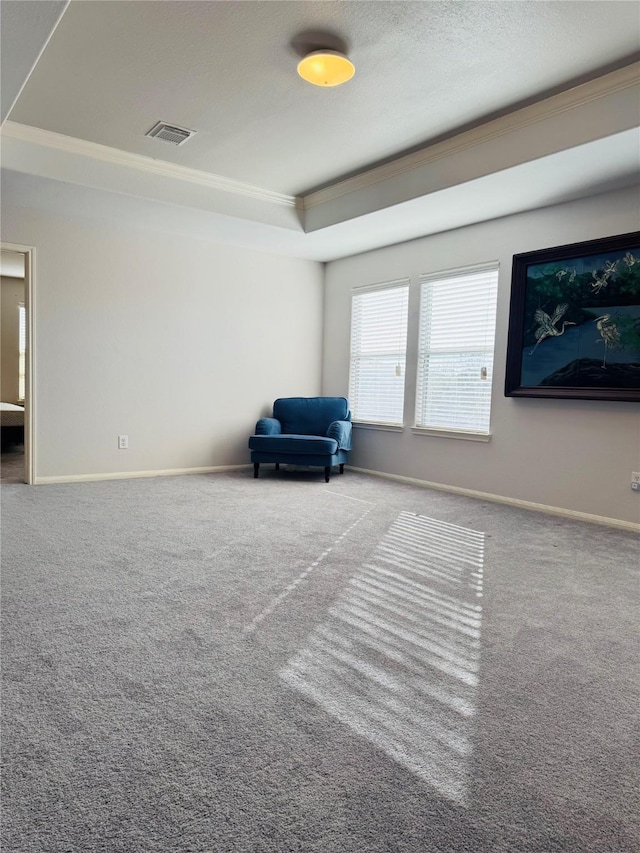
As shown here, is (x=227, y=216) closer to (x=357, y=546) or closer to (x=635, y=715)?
(x=357, y=546)

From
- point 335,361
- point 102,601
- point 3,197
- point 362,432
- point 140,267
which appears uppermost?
point 3,197

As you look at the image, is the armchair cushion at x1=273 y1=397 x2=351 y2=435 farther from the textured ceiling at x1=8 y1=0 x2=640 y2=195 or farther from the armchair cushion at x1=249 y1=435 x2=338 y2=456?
the textured ceiling at x1=8 y1=0 x2=640 y2=195

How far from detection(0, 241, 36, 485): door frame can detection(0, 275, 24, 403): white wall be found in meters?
4.96

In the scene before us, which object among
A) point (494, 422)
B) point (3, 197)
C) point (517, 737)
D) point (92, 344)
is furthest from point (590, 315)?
point (3, 197)

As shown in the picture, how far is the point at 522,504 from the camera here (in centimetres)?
463

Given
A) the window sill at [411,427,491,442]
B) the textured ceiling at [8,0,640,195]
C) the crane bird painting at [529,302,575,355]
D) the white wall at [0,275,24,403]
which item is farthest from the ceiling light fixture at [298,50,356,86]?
the white wall at [0,275,24,403]

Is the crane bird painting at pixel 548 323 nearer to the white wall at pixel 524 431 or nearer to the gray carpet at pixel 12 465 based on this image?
the white wall at pixel 524 431

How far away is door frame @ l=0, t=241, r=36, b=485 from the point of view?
4.84 meters

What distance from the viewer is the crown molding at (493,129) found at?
3.15 metres

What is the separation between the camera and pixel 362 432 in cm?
623

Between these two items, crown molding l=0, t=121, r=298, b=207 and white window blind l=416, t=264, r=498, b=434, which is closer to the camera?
crown molding l=0, t=121, r=298, b=207

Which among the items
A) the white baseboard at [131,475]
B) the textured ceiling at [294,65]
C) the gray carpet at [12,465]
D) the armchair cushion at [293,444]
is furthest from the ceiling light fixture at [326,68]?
the gray carpet at [12,465]

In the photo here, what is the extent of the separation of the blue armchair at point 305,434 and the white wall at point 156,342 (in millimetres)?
383

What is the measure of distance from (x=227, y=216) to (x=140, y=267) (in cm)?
111
